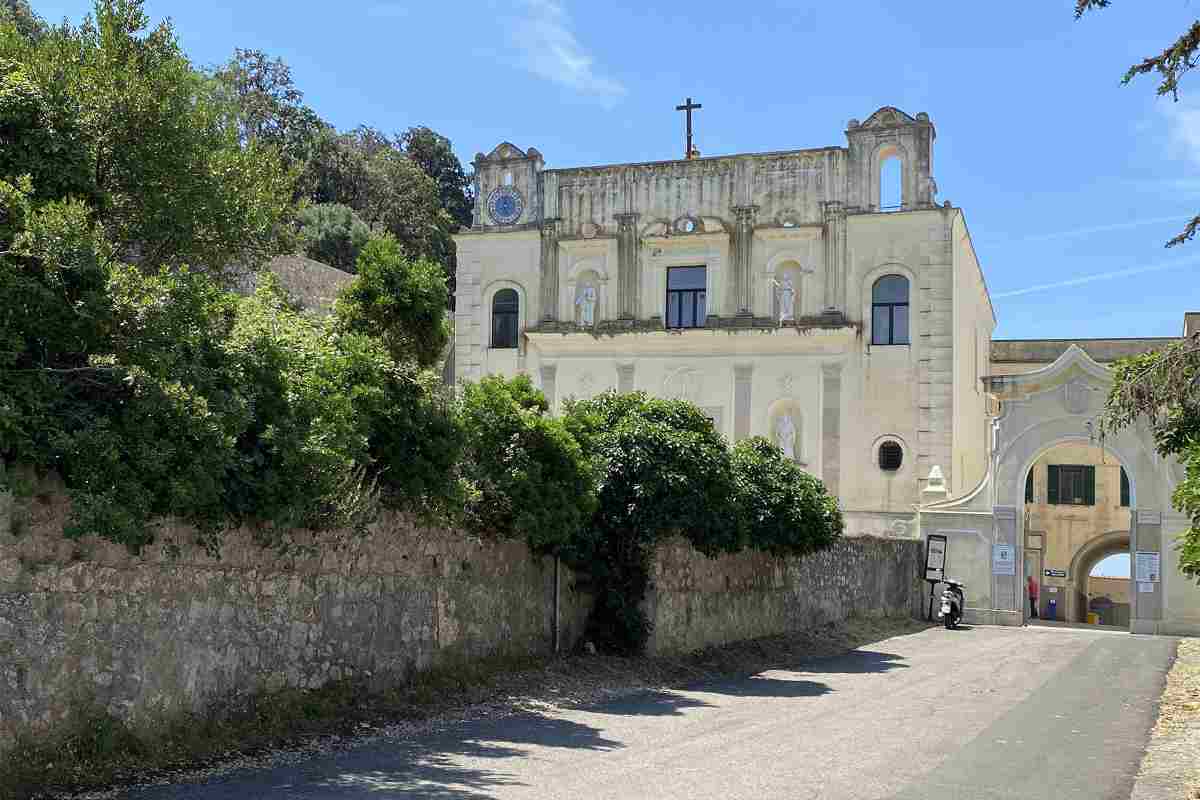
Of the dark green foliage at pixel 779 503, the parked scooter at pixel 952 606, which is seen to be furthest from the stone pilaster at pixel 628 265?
the dark green foliage at pixel 779 503

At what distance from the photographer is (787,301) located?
129 feet

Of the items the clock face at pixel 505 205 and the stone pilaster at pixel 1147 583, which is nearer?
the stone pilaster at pixel 1147 583

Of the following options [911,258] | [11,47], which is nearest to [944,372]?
[911,258]

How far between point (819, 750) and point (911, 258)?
2789cm

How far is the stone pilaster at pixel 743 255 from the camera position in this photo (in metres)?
39.4

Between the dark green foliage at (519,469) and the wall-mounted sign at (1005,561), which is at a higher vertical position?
the dark green foliage at (519,469)

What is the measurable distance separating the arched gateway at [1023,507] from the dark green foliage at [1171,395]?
17621 mm

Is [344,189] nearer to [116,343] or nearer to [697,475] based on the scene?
[697,475]

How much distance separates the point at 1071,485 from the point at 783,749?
133 feet

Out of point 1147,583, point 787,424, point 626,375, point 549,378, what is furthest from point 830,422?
point 1147,583

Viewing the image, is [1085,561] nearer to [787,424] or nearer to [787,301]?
[787,424]

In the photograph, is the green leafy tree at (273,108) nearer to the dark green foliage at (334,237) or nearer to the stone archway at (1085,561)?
the dark green foliage at (334,237)

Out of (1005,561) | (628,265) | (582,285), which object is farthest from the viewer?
(582,285)

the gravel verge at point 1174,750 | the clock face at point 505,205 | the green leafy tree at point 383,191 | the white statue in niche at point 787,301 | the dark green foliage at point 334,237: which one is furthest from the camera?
the green leafy tree at point 383,191
